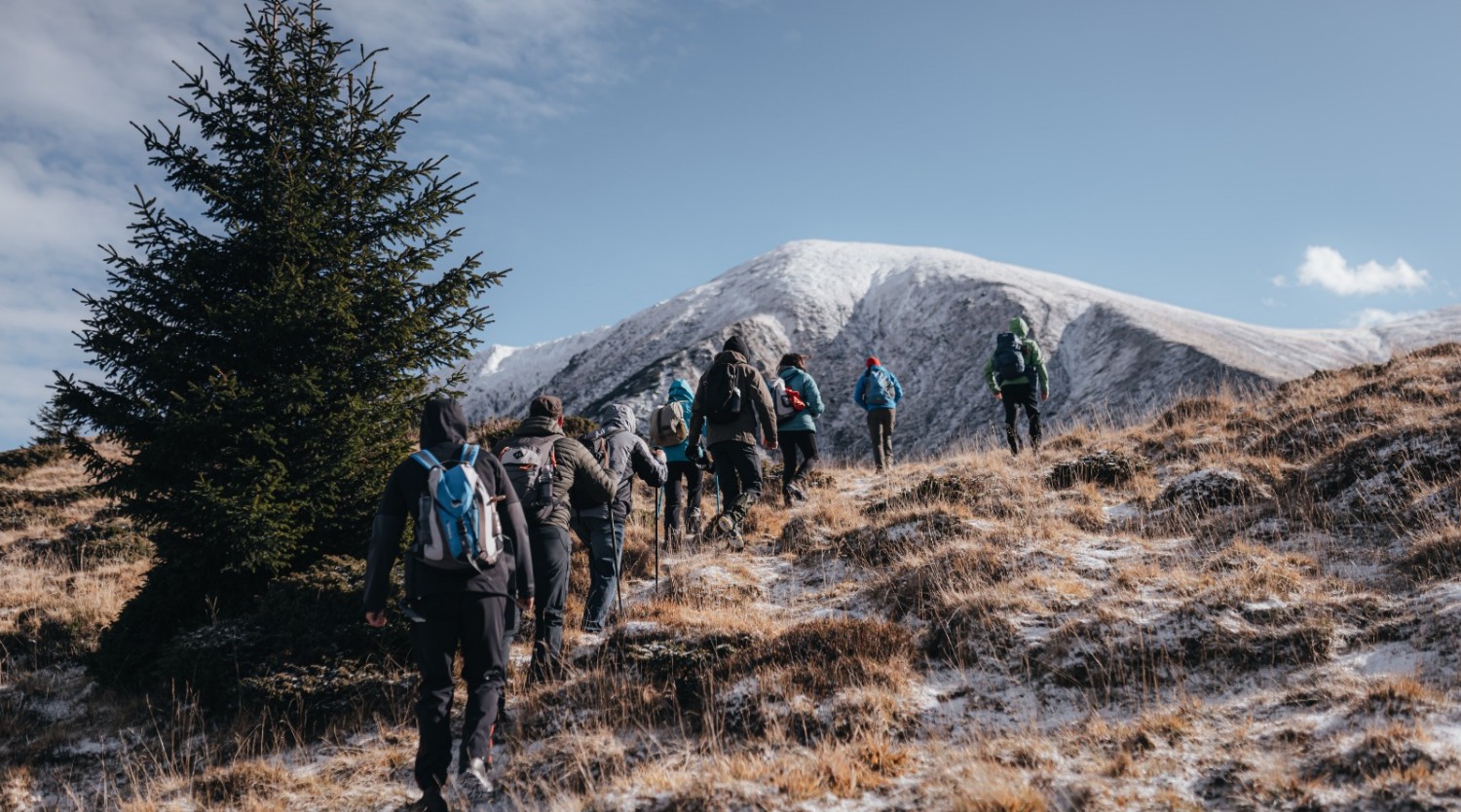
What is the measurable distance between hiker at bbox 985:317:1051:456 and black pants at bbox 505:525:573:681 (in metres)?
8.98

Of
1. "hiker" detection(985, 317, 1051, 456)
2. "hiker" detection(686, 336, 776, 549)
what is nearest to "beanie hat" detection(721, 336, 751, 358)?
"hiker" detection(686, 336, 776, 549)

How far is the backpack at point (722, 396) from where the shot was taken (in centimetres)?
979

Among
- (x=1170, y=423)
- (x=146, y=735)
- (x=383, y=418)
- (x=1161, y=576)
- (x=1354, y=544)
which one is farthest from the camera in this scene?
(x=1170, y=423)

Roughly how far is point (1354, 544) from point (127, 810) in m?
10.5

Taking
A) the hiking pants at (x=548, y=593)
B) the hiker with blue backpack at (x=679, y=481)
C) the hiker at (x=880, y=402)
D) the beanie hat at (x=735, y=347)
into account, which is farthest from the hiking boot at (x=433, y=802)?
the hiker at (x=880, y=402)

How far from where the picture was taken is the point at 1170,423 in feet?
45.1

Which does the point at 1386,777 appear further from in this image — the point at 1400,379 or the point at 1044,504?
the point at 1400,379

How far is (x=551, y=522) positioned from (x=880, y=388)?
8.16 meters

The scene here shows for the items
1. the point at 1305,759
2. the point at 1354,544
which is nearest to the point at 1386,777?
the point at 1305,759

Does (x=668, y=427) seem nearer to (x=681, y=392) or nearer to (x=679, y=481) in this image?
(x=681, y=392)

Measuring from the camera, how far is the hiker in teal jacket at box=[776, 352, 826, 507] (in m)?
11.8

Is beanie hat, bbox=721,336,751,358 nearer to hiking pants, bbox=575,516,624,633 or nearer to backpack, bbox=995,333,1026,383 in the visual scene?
hiking pants, bbox=575,516,624,633

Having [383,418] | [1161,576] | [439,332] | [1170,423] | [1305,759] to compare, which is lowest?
[1305,759]

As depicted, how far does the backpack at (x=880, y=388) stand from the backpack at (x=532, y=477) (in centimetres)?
802
